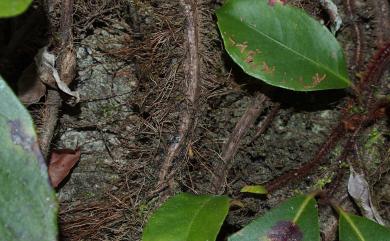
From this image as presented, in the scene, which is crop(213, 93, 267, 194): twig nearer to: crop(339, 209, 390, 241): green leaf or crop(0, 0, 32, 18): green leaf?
crop(339, 209, 390, 241): green leaf

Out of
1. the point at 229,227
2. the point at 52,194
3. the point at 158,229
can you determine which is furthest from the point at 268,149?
the point at 52,194

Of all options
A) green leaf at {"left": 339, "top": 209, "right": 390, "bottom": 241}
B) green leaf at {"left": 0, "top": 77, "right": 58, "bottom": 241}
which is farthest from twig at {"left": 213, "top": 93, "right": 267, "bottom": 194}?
green leaf at {"left": 0, "top": 77, "right": 58, "bottom": 241}

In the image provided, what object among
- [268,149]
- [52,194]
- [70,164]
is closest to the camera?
[52,194]

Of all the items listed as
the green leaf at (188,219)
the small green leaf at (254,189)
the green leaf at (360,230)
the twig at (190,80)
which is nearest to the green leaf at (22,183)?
the green leaf at (188,219)

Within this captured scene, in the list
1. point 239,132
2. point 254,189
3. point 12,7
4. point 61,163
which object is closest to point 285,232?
point 254,189

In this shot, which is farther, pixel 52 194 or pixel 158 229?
pixel 158 229

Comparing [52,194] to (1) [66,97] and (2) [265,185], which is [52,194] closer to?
(1) [66,97]
